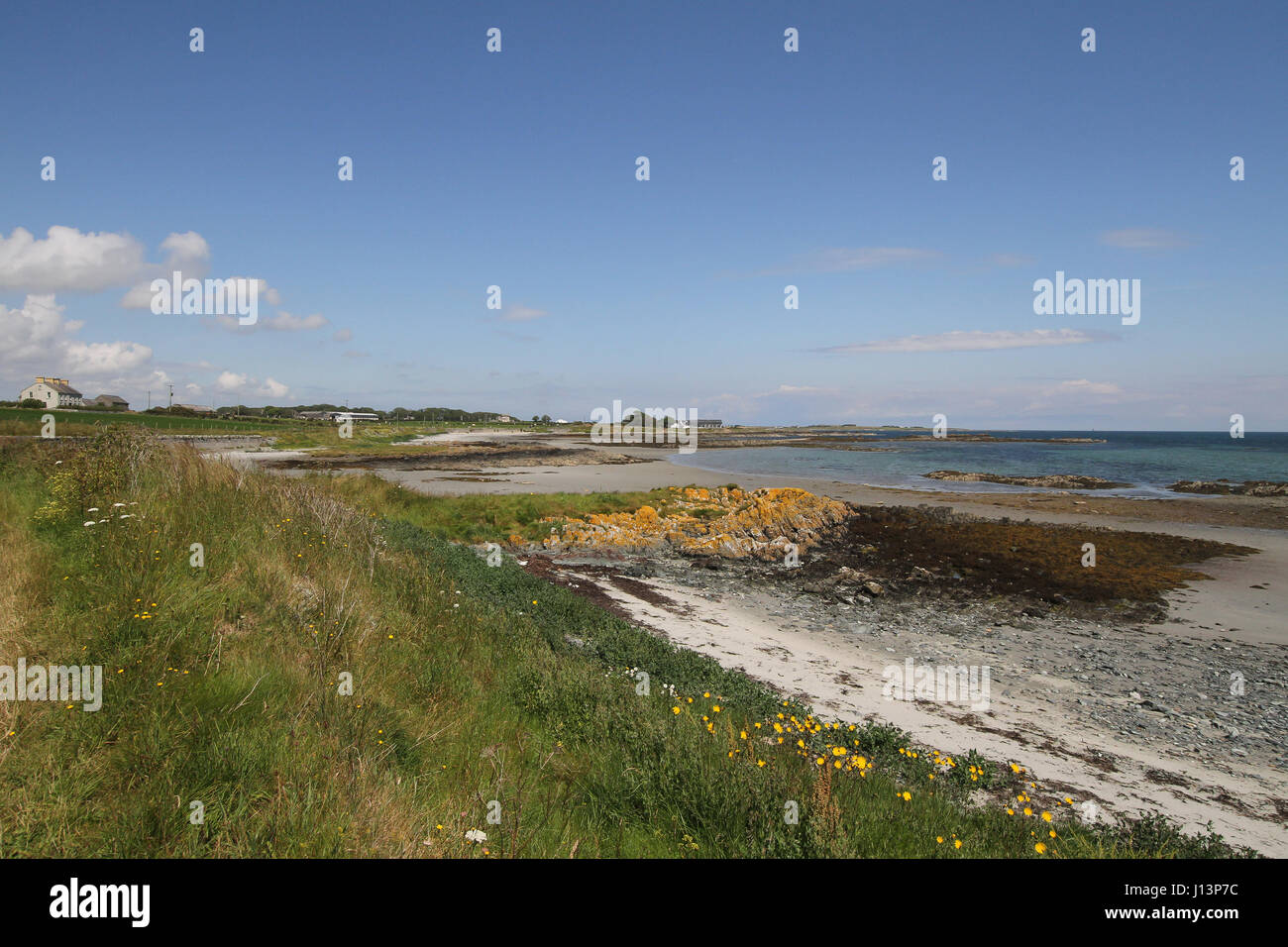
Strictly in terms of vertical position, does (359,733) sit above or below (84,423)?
below

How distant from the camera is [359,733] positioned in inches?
161

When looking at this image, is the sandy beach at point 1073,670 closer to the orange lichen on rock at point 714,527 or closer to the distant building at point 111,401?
the orange lichen on rock at point 714,527

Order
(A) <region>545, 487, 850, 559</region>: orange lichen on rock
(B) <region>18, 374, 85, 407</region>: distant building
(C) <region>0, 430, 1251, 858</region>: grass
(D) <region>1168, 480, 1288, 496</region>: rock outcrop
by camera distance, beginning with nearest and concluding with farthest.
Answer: (C) <region>0, 430, 1251, 858</region>: grass, (A) <region>545, 487, 850, 559</region>: orange lichen on rock, (D) <region>1168, 480, 1288, 496</region>: rock outcrop, (B) <region>18, 374, 85, 407</region>: distant building

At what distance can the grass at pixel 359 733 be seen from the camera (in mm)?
3164

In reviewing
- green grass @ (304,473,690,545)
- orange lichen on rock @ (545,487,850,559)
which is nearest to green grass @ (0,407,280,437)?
green grass @ (304,473,690,545)

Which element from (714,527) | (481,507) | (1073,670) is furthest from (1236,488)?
(481,507)

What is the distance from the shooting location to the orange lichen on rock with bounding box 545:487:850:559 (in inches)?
823

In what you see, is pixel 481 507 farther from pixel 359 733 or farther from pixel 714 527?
pixel 359 733

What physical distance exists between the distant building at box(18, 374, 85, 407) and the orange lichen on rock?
111 m

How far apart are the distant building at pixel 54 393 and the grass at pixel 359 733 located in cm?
11856

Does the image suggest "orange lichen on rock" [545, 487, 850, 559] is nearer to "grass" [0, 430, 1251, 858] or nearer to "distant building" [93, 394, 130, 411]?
"grass" [0, 430, 1251, 858]

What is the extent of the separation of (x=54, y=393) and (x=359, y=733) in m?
130

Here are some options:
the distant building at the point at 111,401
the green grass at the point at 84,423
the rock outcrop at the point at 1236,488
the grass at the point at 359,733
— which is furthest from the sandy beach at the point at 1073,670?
the distant building at the point at 111,401
